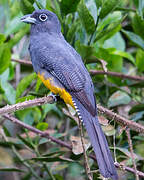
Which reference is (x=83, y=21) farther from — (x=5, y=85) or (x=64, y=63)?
(x=5, y=85)

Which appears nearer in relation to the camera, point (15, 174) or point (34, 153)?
point (34, 153)

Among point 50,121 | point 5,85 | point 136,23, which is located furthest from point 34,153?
point 136,23

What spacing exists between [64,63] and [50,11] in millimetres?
529

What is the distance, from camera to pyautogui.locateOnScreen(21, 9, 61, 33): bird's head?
3756 mm

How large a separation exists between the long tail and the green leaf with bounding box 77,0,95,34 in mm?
617

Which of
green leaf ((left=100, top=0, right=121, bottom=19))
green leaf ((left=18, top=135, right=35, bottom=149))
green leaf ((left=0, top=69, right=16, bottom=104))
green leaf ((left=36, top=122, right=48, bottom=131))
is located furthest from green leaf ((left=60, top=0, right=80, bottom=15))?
green leaf ((left=18, top=135, right=35, bottom=149))

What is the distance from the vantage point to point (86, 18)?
3.43 m

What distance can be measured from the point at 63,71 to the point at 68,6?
539 millimetres

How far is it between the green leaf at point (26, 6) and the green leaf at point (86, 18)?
0.42 meters

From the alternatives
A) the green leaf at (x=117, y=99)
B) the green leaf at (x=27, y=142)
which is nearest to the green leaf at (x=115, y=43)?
the green leaf at (x=117, y=99)

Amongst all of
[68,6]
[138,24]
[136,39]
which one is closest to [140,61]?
[136,39]

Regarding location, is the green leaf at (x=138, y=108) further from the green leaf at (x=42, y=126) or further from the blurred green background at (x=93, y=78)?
the green leaf at (x=42, y=126)

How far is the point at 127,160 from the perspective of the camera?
3439 millimetres

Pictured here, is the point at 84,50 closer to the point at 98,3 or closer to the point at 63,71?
the point at 63,71
